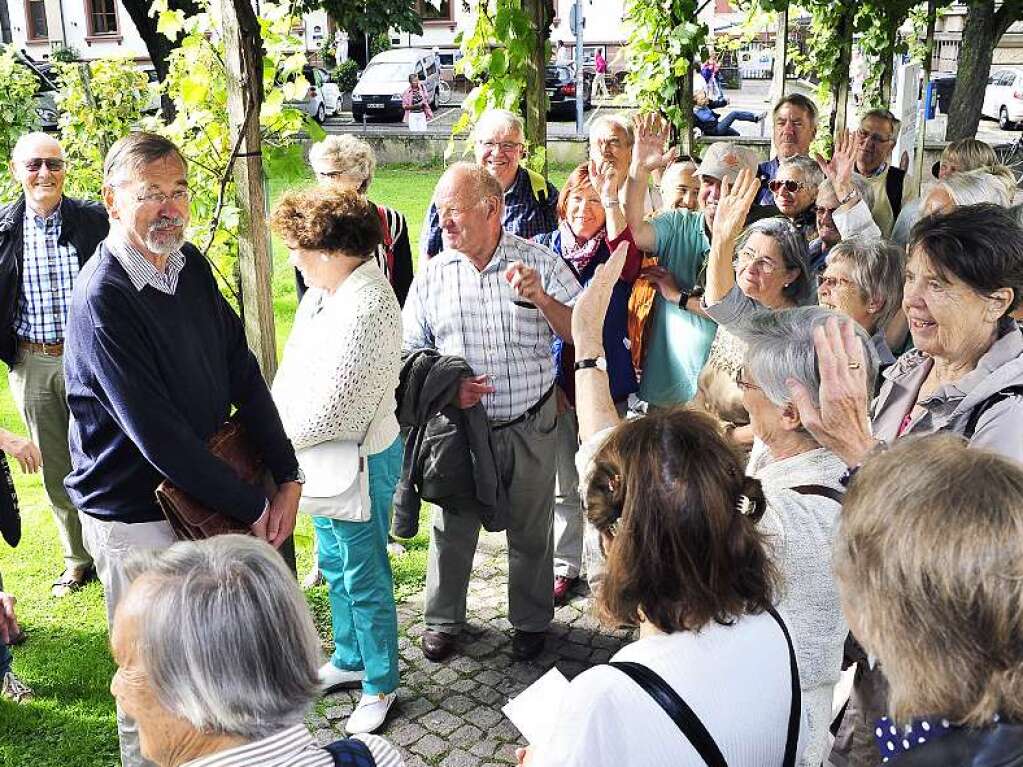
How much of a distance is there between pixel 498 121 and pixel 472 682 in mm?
2779

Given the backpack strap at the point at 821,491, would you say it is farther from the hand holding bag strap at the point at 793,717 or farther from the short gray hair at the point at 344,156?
the short gray hair at the point at 344,156

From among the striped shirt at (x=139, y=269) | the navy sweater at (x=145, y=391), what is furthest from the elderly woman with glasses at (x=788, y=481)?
the striped shirt at (x=139, y=269)

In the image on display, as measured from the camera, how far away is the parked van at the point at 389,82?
26938mm

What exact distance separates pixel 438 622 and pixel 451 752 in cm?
72

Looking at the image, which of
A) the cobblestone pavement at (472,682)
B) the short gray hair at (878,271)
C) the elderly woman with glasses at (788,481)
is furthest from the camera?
the short gray hair at (878,271)

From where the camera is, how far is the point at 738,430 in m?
3.63

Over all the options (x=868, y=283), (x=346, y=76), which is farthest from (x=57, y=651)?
(x=346, y=76)

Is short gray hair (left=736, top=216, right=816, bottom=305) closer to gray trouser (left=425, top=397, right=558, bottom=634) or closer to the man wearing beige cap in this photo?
the man wearing beige cap

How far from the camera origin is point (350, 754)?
76.5 inches

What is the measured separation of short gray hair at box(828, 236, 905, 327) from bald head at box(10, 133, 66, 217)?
357 centimetres

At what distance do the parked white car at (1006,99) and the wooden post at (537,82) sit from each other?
2205 centimetres

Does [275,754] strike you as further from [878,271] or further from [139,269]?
[878,271]

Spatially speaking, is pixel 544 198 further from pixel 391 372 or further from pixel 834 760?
pixel 834 760

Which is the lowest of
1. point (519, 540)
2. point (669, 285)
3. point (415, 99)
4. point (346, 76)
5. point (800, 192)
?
point (519, 540)
